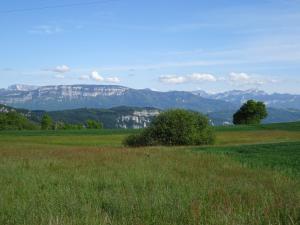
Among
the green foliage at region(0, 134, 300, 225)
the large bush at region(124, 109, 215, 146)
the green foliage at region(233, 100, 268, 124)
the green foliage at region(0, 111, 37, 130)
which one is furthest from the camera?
the green foliage at region(0, 111, 37, 130)

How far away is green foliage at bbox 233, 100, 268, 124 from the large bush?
8354cm

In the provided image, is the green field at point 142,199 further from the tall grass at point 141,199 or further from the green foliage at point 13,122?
the green foliage at point 13,122

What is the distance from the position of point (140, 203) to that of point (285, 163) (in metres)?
14.4

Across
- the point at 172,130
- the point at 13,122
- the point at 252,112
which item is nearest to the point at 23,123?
the point at 13,122

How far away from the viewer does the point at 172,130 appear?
54312mm

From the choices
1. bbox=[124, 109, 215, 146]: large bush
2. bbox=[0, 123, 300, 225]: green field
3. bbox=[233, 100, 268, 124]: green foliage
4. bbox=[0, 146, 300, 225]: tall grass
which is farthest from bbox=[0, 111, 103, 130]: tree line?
bbox=[0, 146, 300, 225]: tall grass

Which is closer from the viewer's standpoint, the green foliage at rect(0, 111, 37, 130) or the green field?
the green field

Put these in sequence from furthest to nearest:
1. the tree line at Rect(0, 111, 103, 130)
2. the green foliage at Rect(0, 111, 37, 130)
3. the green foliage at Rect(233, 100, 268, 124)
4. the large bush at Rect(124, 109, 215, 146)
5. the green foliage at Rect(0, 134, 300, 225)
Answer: the green foliage at Rect(0, 111, 37, 130) < the tree line at Rect(0, 111, 103, 130) < the green foliage at Rect(233, 100, 268, 124) < the large bush at Rect(124, 109, 215, 146) < the green foliage at Rect(0, 134, 300, 225)

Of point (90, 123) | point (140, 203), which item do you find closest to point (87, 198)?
point (140, 203)

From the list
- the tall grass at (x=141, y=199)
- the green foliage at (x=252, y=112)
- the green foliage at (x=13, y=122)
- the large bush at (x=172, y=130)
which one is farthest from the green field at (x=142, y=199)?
the green foliage at (x=13, y=122)

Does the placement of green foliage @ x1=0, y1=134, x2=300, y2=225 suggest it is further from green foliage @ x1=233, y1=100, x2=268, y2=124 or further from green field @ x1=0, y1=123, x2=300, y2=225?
green foliage @ x1=233, y1=100, x2=268, y2=124

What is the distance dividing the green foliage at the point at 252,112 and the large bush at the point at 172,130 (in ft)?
274

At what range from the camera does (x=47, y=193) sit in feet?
39.7

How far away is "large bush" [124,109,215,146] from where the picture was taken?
54594mm
